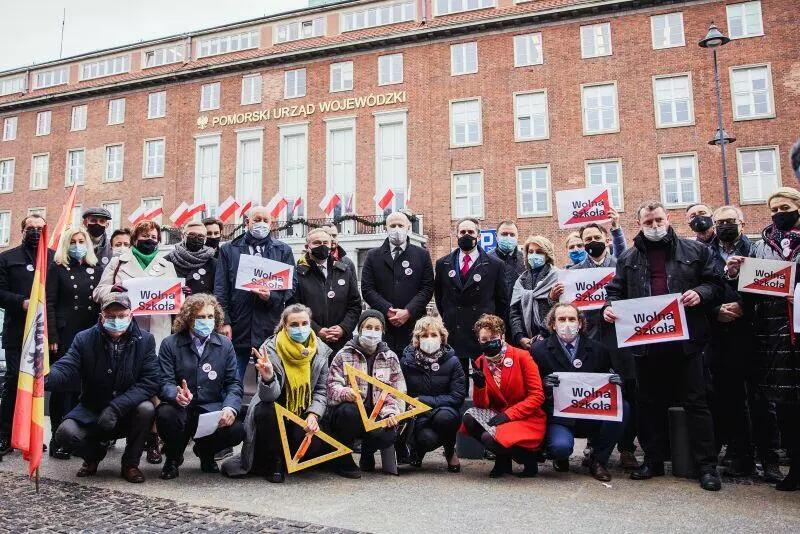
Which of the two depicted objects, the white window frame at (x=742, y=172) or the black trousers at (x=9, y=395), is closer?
the black trousers at (x=9, y=395)

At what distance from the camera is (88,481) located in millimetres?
5195

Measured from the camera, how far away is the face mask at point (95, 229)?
22.9 feet

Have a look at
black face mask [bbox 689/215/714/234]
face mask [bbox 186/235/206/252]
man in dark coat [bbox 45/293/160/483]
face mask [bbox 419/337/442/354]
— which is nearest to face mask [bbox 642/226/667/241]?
black face mask [bbox 689/215/714/234]

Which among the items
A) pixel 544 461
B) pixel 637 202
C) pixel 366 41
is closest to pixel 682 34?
pixel 637 202

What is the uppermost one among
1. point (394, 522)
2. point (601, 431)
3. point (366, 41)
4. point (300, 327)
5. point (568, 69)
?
point (366, 41)

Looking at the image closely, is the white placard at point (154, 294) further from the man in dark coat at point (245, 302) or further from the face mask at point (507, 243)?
the face mask at point (507, 243)

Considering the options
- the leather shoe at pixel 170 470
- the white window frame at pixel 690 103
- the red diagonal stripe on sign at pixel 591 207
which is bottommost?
the leather shoe at pixel 170 470

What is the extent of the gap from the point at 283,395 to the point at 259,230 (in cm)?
223

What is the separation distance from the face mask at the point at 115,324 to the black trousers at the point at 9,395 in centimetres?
173

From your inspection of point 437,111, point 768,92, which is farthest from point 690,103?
Result: point 437,111

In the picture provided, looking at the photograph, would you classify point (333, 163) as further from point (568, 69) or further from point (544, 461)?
point (544, 461)

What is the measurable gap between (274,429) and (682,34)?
27.2m

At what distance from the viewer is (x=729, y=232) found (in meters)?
5.88

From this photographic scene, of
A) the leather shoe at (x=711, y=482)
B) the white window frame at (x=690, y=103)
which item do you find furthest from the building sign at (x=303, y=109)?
the leather shoe at (x=711, y=482)
